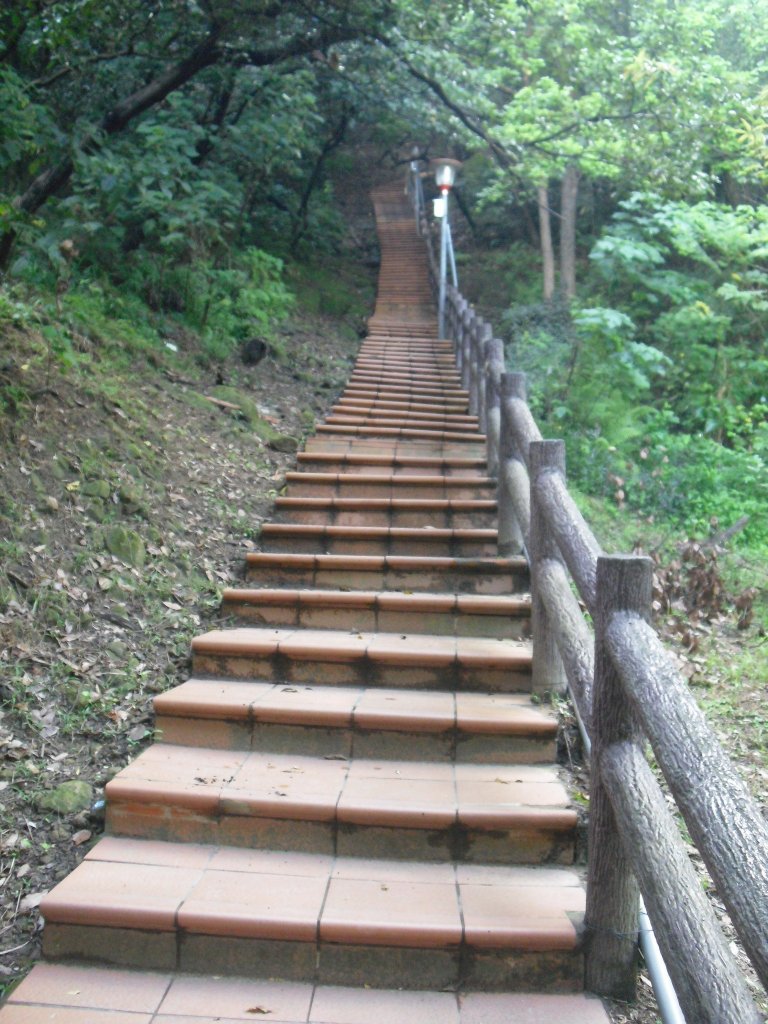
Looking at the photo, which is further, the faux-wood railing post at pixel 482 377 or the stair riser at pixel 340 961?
the faux-wood railing post at pixel 482 377

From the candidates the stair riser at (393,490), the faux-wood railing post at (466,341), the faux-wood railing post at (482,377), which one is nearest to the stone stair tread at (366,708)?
the stair riser at (393,490)

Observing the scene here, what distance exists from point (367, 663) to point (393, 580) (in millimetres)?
977

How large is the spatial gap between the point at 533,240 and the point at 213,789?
16.0 m

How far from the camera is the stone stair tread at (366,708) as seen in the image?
3182 mm

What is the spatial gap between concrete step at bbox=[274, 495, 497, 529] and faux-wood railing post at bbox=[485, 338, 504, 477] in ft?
1.51

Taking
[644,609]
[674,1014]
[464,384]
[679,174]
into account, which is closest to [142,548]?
[644,609]

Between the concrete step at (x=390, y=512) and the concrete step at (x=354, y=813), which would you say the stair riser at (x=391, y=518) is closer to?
the concrete step at (x=390, y=512)

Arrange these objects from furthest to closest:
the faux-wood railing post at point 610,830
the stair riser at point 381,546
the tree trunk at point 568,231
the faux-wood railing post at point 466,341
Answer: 1. the tree trunk at point 568,231
2. the faux-wood railing post at point 466,341
3. the stair riser at point 381,546
4. the faux-wood railing post at point 610,830

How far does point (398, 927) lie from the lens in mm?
2350

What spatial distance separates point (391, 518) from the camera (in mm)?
5355

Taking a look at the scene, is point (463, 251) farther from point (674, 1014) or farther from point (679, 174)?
point (674, 1014)

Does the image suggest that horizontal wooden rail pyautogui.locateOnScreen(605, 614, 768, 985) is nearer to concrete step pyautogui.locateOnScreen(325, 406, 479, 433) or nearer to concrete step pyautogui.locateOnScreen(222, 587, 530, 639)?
concrete step pyautogui.locateOnScreen(222, 587, 530, 639)

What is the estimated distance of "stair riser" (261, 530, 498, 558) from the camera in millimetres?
4855

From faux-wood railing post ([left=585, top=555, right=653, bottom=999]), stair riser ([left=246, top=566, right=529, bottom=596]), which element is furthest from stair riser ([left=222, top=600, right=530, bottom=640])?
faux-wood railing post ([left=585, top=555, right=653, bottom=999])
